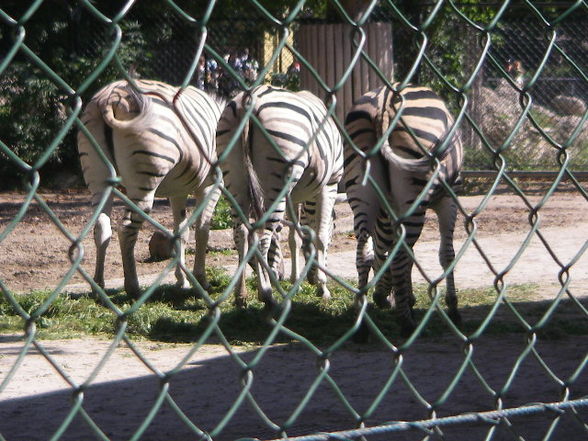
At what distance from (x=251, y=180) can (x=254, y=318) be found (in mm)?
970

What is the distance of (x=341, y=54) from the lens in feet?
42.7

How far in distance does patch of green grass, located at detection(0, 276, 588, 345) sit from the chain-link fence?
2 centimetres

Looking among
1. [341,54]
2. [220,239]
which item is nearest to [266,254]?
[220,239]

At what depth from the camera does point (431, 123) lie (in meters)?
6.01

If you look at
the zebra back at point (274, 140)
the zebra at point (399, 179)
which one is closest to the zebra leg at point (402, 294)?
the zebra at point (399, 179)

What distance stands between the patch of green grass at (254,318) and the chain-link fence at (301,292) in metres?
0.02

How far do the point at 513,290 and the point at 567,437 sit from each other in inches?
150

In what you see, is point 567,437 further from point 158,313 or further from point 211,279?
point 211,279

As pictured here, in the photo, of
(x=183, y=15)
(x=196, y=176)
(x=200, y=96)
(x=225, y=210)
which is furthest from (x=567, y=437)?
(x=225, y=210)

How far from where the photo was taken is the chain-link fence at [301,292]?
2.06 m

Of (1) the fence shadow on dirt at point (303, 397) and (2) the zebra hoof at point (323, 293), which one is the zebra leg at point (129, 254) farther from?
(1) the fence shadow on dirt at point (303, 397)

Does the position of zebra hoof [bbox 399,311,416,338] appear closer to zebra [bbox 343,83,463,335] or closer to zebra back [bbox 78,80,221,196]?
zebra [bbox 343,83,463,335]

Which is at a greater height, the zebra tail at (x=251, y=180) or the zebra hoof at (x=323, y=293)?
the zebra tail at (x=251, y=180)

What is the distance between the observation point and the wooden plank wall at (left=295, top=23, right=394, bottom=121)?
1299 centimetres
